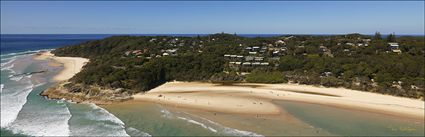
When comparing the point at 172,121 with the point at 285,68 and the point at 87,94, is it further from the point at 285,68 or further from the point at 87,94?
the point at 285,68

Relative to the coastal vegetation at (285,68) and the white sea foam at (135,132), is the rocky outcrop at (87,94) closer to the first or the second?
the coastal vegetation at (285,68)

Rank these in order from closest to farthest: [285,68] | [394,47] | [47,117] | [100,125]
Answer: [100,125] < [47,117] < [285,68] < [394,47]

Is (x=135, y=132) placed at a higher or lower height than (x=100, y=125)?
lower

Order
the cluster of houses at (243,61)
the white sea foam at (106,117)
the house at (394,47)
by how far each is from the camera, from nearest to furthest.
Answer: the white sea foam at (106,117)
the cluster of houses at (243,61)
the house at (394,47)

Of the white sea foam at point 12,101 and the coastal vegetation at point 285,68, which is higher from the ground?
the coastal vegetation at point 285,68

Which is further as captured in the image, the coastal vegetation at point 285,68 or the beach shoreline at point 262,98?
the coastal vegetation at point 285,68

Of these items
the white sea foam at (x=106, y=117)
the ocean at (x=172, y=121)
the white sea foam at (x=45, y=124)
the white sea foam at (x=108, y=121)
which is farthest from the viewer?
the white sea foam at (x=106, y=117)

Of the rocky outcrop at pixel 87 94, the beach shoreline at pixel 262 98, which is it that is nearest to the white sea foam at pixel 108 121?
the rocky outcrop at pixel 87 94

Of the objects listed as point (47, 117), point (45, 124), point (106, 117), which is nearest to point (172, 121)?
point (106, 117)

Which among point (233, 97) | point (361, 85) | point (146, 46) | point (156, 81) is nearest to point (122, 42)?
point (146, 46)
